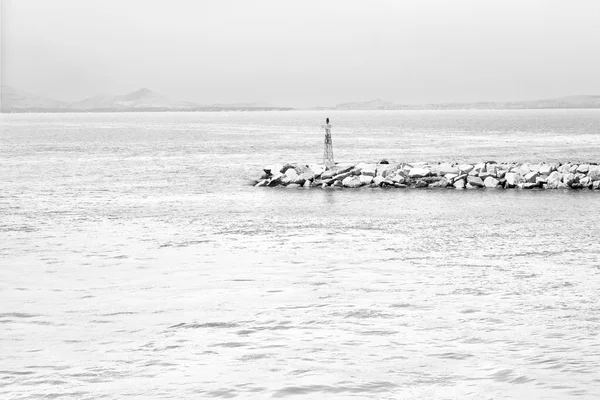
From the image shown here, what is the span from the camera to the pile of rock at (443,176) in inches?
1257

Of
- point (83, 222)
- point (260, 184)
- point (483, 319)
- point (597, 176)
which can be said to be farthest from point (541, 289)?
point (260, 184)

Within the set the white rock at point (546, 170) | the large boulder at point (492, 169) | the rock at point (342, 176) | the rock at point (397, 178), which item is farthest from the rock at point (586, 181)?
the rock at point (342, 176)

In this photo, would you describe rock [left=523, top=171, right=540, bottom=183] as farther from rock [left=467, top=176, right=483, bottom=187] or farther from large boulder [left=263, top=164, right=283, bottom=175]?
large boulder [left=263, top=164, right=283, bottom=175]

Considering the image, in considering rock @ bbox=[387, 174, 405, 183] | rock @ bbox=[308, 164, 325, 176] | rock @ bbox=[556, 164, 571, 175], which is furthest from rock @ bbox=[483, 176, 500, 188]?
rock @ bbox=[308, 164, 325, 176]

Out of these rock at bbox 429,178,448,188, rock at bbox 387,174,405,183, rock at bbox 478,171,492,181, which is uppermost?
rock at bbox 478,171,492,181

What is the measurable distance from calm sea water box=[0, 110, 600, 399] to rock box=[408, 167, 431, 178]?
629cm

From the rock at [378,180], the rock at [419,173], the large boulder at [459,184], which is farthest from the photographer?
the rock at [419,173]

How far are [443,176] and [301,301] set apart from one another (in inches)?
Answer: 829

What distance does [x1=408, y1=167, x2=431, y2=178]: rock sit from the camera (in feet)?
110

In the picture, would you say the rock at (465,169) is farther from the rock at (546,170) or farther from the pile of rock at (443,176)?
the rock at (546,170)

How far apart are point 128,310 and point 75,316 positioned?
0.75 m

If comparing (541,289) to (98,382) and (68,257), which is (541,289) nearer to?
(98,382)

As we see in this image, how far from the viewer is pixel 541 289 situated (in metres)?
13.7

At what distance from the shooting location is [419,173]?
33.5 m
